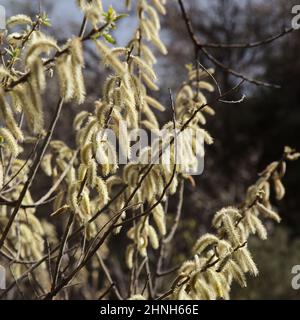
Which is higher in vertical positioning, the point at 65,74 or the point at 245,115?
the point at 245,115

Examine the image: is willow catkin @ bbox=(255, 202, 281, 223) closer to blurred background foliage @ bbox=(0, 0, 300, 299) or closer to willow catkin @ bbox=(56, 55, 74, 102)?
willow catkin @ bbox=(56, 55, 74, 102)

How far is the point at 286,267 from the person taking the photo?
27.9 ft

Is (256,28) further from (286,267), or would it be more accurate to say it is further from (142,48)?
(142,48)

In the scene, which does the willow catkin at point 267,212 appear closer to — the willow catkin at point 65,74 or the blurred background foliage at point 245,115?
the willow catkin at point 65,74

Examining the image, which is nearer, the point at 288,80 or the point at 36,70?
the point at 36,70

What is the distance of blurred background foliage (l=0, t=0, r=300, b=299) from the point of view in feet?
30.5

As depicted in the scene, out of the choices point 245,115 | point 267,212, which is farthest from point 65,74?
point 245,115

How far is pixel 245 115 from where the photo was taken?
45.8ft

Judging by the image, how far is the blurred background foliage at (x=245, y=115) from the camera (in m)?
9.29

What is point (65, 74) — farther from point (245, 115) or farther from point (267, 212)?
point (245, 115)

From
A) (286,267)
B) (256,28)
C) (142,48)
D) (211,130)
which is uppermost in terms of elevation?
(256,28)

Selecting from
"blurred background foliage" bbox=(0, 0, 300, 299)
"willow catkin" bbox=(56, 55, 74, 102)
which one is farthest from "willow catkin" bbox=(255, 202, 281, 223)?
"blurred background foliage" bbox=(0, 0, 300, 299)
